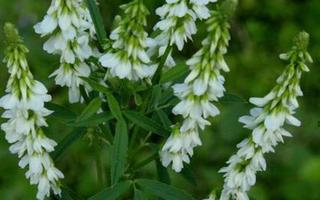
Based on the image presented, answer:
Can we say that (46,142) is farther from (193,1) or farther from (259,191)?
(259,191)

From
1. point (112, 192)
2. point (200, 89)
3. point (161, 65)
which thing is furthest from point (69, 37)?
point (112, 192)

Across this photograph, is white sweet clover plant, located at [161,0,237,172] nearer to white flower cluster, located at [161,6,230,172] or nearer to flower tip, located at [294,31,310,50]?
white flower cluster, located at [161,6,230,172]

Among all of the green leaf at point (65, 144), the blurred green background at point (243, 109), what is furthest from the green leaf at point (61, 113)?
the blurred green background at point (243, 109)

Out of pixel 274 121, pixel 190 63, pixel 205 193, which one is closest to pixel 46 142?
pixel 190 63

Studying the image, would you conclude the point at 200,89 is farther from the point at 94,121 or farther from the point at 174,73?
the point at 94,121

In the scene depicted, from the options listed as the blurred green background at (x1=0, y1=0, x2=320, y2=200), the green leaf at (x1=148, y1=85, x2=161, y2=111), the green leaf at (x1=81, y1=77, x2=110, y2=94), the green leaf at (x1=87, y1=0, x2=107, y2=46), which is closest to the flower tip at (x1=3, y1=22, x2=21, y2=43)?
the green leaf at (x1=81, y1=77, x2=110, y2=94)
